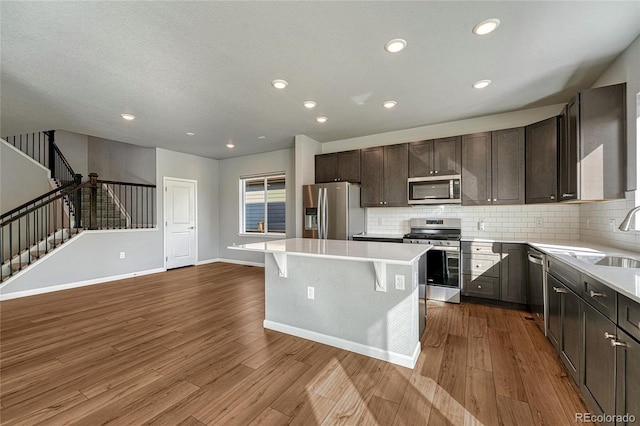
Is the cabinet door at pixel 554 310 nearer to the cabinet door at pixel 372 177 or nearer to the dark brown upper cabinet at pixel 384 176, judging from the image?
the dark brown upper cabinet at pixel 384 176

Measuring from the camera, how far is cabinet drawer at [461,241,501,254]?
3547mm

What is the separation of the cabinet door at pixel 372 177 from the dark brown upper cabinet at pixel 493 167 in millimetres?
1258

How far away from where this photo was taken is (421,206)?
14.6 ft

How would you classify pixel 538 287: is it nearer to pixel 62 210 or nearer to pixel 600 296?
pixel 600 296

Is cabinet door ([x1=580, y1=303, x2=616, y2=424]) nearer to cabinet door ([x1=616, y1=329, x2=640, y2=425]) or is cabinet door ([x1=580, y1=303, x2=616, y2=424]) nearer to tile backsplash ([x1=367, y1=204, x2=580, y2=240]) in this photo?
cabinet door ([x1=616, y1=329, x2=640, y2=425])

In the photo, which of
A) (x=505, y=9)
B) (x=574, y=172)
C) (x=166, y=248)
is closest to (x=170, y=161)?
(x=166, y=248)

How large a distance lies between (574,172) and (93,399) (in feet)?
14.6

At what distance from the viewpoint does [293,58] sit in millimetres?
2498

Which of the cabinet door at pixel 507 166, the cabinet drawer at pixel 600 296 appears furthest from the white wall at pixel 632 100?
the cabinet drawer at pixel 600 296

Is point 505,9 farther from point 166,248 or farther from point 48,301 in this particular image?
point 166,248

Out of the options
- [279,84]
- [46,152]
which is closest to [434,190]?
[279,84]

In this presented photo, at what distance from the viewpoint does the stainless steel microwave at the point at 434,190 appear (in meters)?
3.96

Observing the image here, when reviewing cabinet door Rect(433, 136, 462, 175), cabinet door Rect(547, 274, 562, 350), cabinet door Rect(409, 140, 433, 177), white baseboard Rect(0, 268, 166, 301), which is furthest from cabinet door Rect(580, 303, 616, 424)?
white baseboard Rect(0, 268, 166, 301)

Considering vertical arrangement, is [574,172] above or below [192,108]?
below
